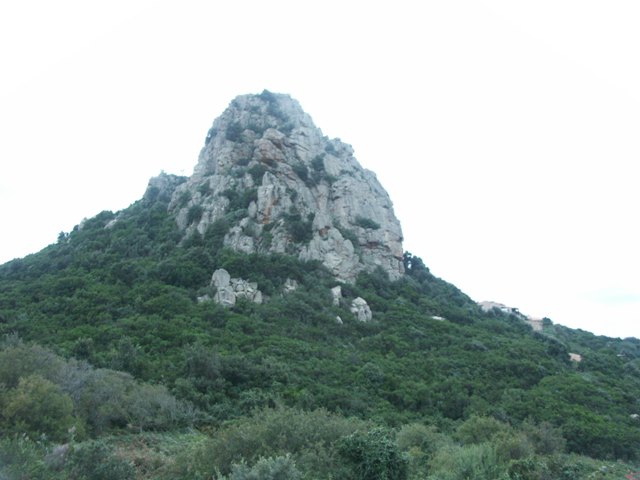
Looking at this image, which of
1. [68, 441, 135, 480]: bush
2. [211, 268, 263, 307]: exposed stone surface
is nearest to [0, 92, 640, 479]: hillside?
[68, 441, 135, 480]: bush

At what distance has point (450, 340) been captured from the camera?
127 feet

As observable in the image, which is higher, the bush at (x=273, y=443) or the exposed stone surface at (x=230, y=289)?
the exposed stone surface at (x=230, y=289)

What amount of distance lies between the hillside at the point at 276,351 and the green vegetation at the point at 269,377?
10cm

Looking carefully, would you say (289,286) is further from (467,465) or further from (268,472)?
(268,472)

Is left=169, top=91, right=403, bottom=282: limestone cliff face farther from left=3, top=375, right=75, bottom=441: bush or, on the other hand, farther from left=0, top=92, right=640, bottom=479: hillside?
left=3, top=375, right=75, bottom=441: bush

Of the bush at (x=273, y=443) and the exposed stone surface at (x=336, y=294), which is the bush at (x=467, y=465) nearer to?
the bush at (x=273, y=443)

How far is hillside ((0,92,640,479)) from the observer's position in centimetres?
1466

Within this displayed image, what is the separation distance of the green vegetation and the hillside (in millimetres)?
99

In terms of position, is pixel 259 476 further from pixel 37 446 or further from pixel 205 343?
pixel 205 343

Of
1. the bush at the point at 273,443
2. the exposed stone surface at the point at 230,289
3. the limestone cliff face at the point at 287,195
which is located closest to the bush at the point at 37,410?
the bush at the point at 273,443

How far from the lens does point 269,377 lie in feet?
89.8

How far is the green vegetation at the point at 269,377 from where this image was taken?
13.8 m

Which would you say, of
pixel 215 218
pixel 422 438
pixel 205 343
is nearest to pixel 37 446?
pixel 422 438

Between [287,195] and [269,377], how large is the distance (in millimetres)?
23839
